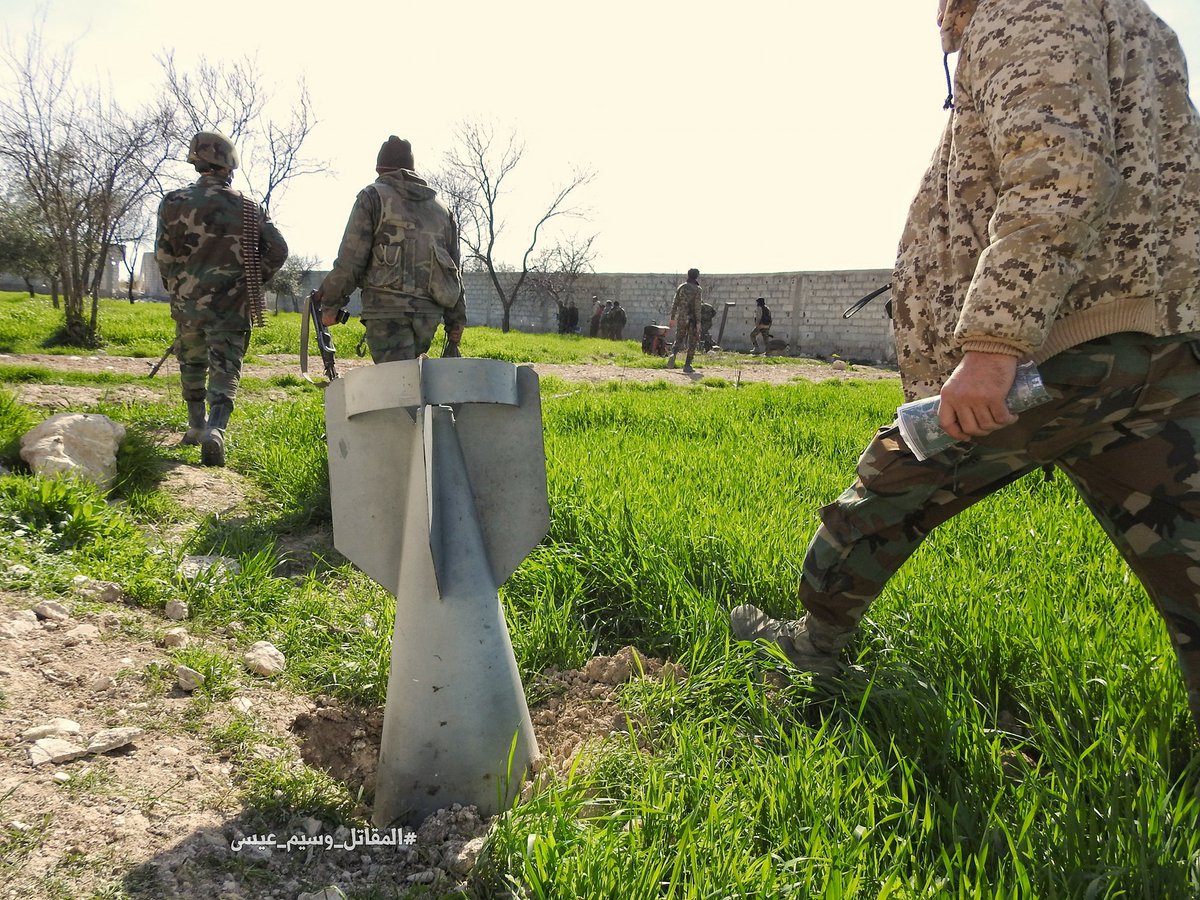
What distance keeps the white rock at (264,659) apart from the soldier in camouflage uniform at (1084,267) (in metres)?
1.96

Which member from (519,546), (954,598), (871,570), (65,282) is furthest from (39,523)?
(65,282)

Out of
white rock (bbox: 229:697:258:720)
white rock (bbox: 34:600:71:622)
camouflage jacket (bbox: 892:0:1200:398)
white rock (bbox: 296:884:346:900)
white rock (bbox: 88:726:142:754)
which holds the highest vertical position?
camouflage jacket (bbox: 892:0:1200:398)

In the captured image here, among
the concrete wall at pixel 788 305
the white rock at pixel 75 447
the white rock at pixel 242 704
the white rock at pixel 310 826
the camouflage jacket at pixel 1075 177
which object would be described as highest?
the concrete wall at pixel 788 305

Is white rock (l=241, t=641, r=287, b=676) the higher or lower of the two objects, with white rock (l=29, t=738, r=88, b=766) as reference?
lower

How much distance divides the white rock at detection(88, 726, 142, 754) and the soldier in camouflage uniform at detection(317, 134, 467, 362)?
9.88 ft

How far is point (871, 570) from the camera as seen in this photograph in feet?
6.25

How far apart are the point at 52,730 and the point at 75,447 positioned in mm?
2523

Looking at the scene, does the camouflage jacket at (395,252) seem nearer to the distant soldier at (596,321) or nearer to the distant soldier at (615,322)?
the distant soldier at (615,322)

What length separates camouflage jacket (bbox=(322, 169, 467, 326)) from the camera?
4.46m

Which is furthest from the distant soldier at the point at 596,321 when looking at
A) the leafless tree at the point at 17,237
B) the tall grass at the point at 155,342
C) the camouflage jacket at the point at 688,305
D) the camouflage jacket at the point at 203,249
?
the camouflage jacket at the point at 203,249

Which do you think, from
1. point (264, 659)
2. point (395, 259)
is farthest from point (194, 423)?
point (264, 659)

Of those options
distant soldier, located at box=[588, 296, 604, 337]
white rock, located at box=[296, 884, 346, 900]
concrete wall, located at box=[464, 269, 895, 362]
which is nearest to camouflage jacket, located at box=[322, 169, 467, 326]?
white rock, located at box=[296, 884, 346, 900]

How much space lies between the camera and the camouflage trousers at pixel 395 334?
467 cm

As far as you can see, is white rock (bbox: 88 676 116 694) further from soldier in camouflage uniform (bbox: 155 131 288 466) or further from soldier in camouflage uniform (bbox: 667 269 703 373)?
soldier in camouflage uniform (bbox: 667 269 703 373)
